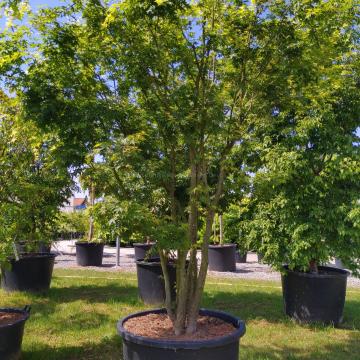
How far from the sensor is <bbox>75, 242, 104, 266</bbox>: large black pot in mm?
10445

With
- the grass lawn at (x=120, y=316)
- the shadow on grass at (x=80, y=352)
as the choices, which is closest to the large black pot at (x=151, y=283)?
the grass lawn at (x=120, y=316)

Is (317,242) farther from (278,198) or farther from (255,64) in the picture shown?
(255,64)

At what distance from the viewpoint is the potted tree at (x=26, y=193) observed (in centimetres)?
379

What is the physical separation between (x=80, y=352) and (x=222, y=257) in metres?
6.00

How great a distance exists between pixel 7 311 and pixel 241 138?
9.49 feet

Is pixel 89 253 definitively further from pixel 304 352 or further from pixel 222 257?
pixel 304 352

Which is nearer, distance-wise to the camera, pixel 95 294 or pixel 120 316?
pixel 120 316

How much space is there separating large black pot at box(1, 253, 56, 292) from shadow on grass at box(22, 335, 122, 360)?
250 centimetres

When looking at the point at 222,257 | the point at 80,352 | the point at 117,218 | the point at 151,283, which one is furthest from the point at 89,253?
the point at 117,218

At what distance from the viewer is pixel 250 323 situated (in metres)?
5.32

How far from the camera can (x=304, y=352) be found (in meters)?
4.29

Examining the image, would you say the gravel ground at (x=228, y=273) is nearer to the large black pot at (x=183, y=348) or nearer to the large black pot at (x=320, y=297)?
the large black pot at (x=320, y=297)

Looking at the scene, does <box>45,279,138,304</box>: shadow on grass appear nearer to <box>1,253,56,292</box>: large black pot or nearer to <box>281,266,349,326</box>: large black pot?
<box>1,253,56,292</box>: large black pot

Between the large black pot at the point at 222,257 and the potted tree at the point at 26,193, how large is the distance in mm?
4181
